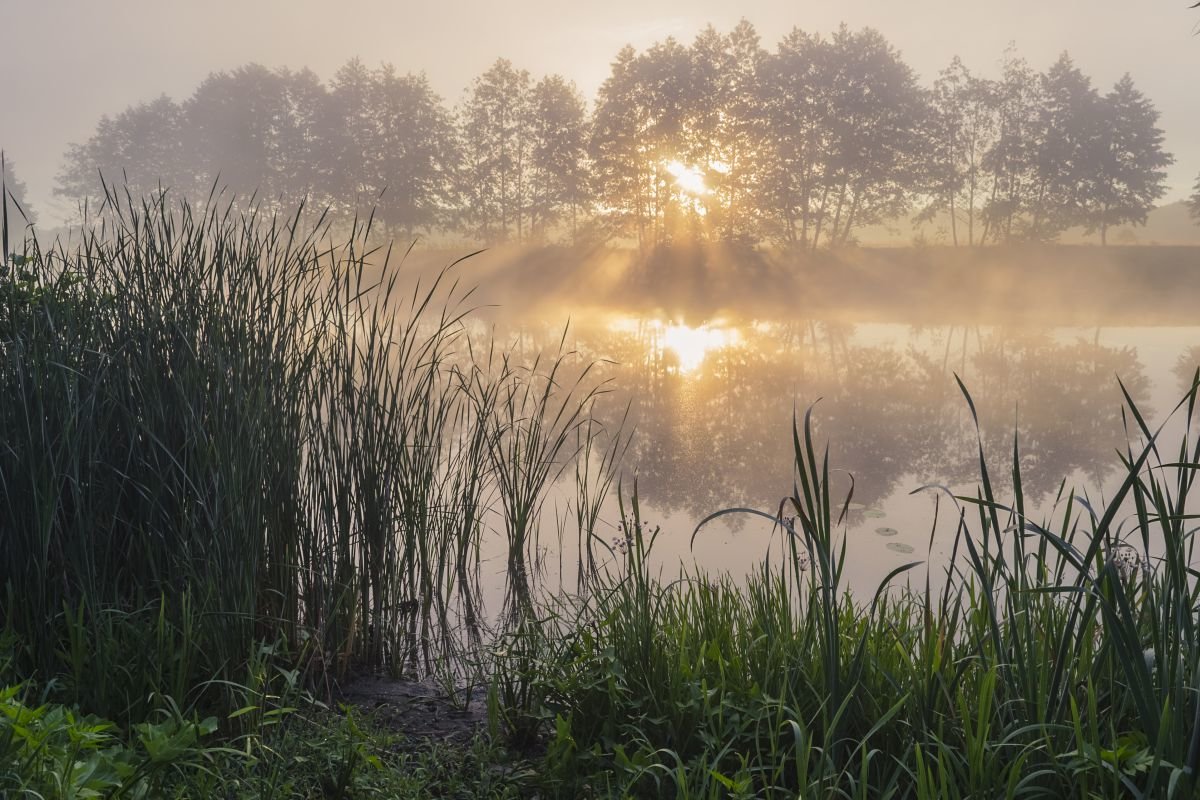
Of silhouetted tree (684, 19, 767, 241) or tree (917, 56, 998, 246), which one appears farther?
tree (917, 56, 998, 246)

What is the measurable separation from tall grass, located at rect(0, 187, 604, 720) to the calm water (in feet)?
2.62

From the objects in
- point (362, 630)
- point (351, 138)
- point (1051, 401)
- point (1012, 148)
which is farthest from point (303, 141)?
point (362, 630)

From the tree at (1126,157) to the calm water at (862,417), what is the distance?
11.0 metres

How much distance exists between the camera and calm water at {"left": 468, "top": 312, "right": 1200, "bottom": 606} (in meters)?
3.29

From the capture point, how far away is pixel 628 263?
59.8ft

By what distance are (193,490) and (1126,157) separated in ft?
75.2

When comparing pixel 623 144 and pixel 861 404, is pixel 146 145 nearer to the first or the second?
pixel 623 144

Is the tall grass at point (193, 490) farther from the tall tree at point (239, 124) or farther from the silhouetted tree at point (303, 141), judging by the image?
the tall tree at point (239, 124)

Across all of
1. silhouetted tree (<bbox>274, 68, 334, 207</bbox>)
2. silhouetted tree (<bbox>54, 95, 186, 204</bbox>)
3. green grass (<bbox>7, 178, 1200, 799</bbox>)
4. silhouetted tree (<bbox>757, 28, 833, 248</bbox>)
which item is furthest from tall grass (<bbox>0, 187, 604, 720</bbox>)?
silhouetted tree (<bbox>54, 95, 186, 204</bbox>)

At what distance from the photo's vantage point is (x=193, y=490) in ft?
5.53

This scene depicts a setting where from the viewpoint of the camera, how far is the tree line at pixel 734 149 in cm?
1795

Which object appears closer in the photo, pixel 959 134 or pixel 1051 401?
pixel 1051 401

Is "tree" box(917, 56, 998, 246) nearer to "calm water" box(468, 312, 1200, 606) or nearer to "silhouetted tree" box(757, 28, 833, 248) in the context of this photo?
"silhouetted tree" box(757, 28, 833, 248)

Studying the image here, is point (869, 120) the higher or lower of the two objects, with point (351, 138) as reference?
lower
